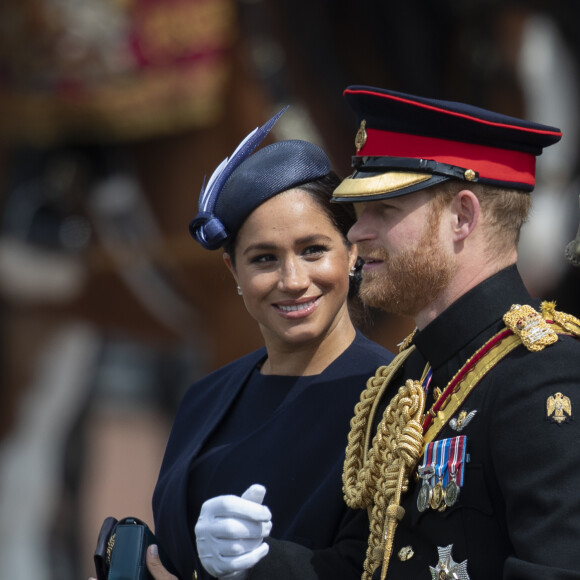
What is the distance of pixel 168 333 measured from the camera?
6.69 metres

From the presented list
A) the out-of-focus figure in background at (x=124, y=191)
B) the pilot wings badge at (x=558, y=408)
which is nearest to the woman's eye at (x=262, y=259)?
the pilot wings badge at (x=558, y=408)

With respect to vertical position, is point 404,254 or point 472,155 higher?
point 472,155

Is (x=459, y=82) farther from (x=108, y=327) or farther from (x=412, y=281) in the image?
(x=412, y=281)

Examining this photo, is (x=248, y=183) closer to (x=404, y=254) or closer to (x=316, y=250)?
(x=316, y=250)

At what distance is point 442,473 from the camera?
1932mm

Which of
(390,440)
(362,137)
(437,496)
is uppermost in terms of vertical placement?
(362,137)

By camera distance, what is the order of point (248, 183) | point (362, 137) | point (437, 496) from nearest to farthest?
point (437, 496) → point (362, 137) → point (248, 183)

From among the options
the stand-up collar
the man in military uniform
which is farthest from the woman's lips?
the stand-up collar

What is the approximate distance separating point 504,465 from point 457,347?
27 cm

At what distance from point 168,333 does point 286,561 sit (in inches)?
182

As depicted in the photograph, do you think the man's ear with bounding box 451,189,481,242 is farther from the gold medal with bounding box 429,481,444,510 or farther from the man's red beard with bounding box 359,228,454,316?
the gold medal with bounding box 429,481,444,510

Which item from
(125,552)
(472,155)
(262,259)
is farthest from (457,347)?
(125,552)

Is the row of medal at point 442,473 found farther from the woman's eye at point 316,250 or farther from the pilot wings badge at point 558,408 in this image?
the woman's eye at point 316,250

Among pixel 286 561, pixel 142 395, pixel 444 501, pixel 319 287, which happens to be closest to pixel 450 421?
pixel 444 501
